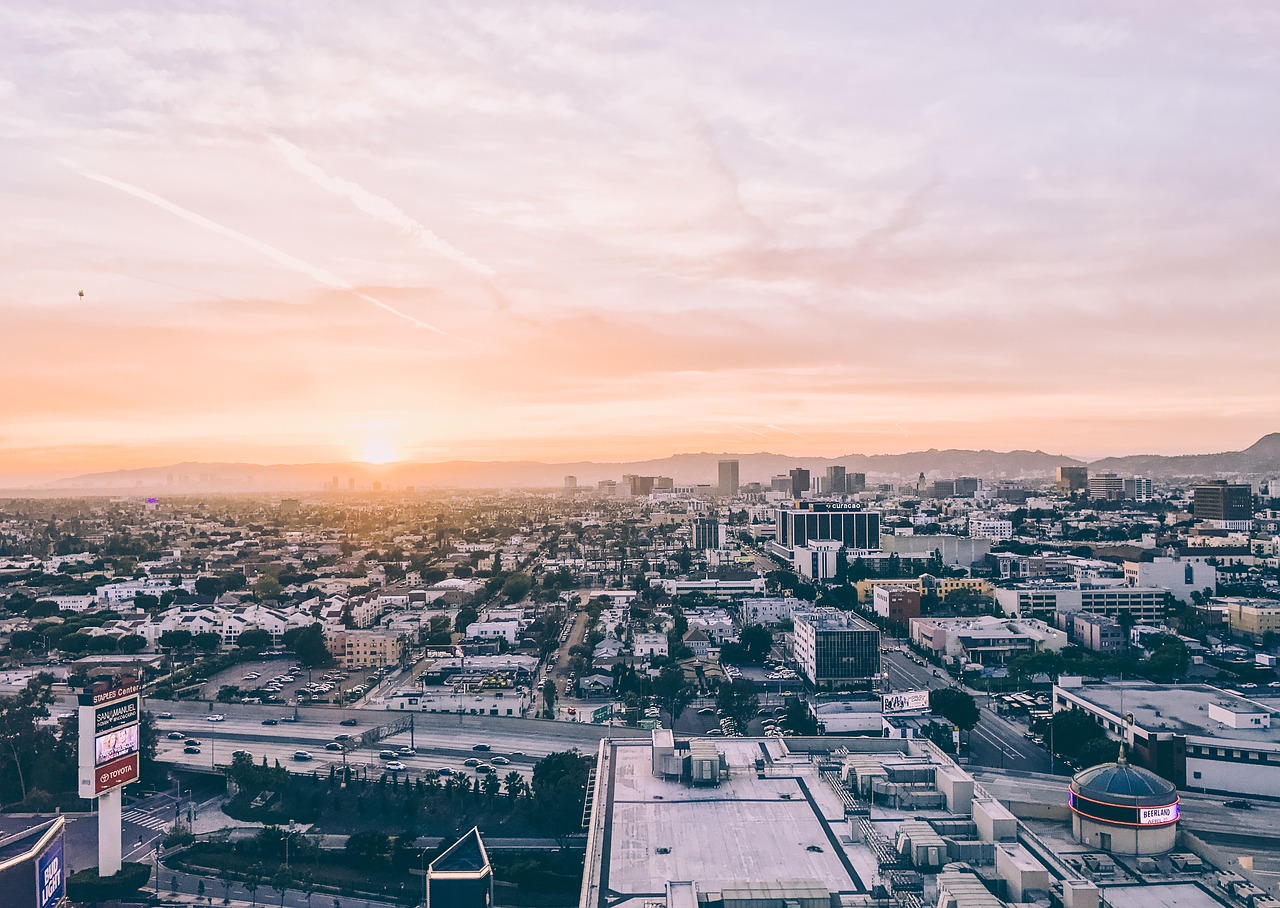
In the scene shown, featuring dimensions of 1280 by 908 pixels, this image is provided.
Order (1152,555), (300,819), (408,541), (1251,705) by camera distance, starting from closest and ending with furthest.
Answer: (300,819), (1251,705), (1152,555), (408,541)

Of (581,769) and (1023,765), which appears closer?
(581,769)

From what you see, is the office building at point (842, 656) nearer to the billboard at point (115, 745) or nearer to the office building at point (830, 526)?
the billboard at point (115, 745)

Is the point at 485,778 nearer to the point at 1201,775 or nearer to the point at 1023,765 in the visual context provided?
the point at 1023,765

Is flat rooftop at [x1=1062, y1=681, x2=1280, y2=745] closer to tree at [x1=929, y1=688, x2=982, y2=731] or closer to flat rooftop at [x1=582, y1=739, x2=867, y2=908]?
tree at [x1=929, y1=688, x2=982, y2=731]

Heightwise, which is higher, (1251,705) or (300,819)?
(1251,705)

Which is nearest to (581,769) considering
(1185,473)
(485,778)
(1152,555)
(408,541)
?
(485,778)
